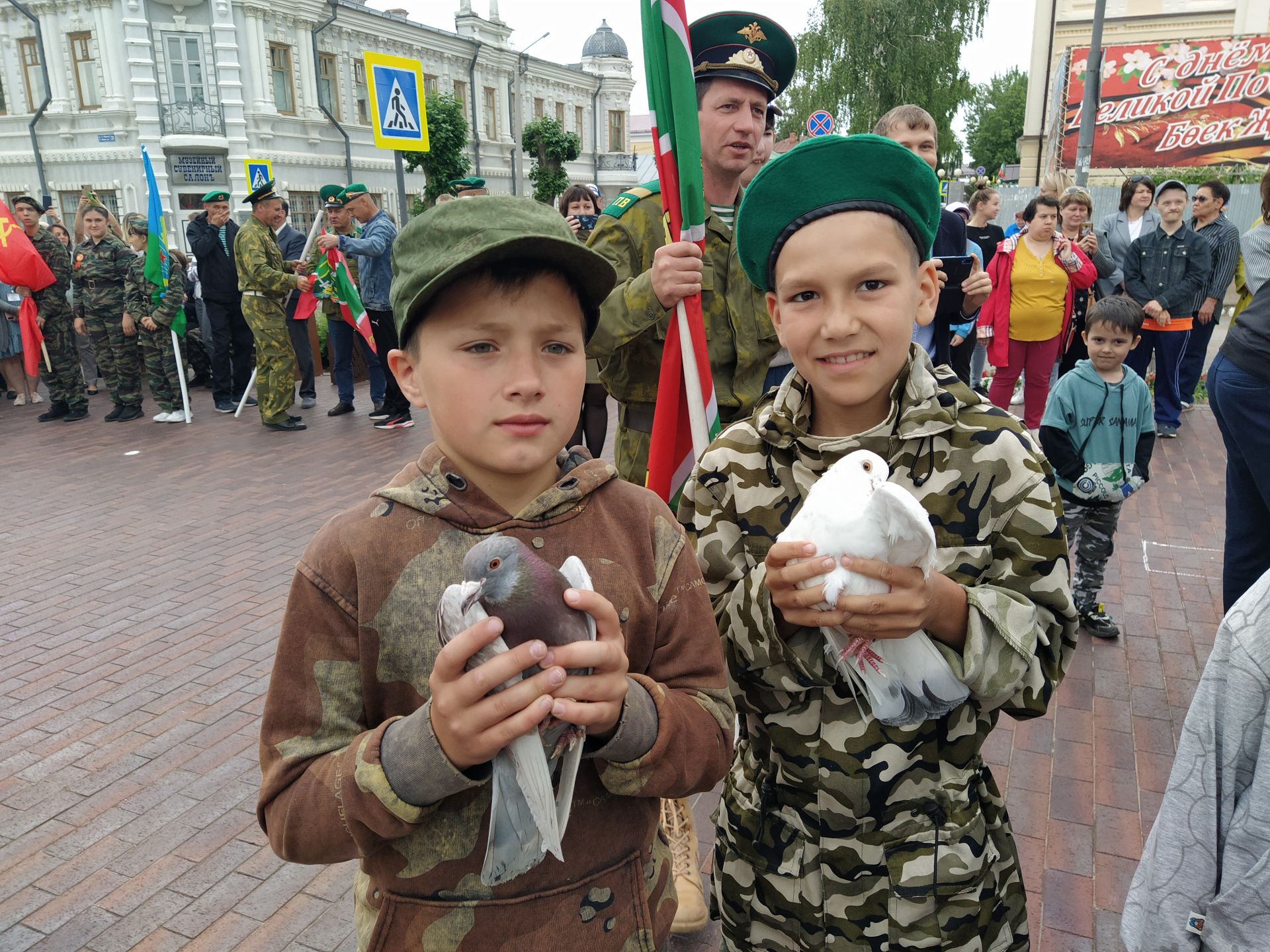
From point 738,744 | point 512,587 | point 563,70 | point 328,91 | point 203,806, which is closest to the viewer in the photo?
Answer: point 512,587

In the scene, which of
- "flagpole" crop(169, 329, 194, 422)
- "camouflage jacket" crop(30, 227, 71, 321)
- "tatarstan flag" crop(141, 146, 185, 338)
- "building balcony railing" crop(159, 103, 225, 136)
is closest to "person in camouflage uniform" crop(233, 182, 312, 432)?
"tatarstan flag" crop(141, 146, 185, 338)

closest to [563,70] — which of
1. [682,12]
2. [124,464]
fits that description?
[124,464]

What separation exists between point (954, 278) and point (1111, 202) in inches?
894

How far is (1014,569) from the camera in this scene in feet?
4.91

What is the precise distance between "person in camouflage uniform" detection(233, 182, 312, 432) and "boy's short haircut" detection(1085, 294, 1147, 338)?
7.84 metres

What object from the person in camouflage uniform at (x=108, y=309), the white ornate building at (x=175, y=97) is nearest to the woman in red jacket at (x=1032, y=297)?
the person in camouflage uniform at (x=108, y=309)

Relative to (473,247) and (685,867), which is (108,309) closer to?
(685,867)

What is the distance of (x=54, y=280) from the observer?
10.2 m

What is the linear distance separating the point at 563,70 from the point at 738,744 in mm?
56841

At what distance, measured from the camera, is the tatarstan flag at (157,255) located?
9516 mm

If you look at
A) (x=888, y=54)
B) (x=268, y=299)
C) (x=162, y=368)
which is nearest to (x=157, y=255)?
(x=162, y=368)

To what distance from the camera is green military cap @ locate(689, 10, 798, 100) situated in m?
2.84

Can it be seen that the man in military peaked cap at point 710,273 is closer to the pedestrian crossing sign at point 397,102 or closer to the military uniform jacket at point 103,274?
the pedestrian crossing sign at point 397,102

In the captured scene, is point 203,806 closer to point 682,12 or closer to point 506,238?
point 506,238
